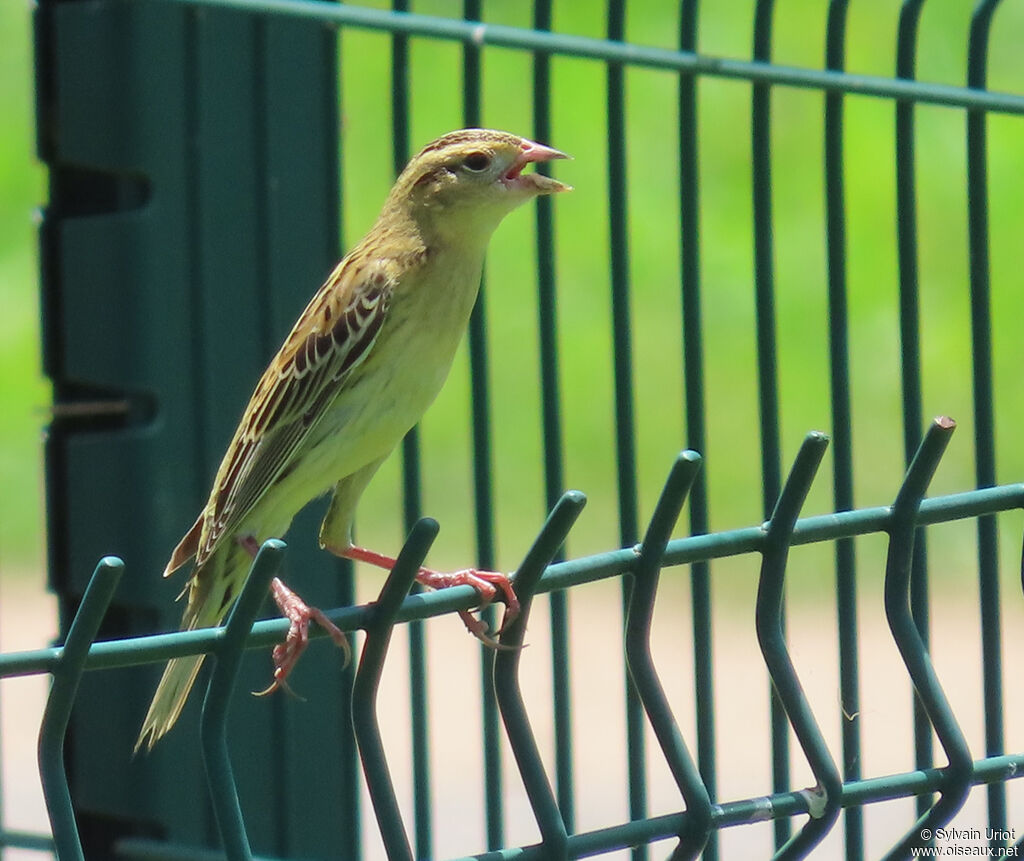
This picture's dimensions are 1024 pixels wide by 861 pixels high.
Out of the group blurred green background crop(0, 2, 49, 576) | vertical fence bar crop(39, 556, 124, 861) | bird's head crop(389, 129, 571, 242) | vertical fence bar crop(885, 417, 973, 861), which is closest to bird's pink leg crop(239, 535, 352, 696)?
vertical fence bar crop(39, 556, 124, 861)

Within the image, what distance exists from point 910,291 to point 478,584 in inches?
95.8

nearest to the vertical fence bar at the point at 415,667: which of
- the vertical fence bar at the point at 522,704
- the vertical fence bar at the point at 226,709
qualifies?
the vertical fence bar at the point at 522,704

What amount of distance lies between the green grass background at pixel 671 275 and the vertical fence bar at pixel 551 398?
4.63 m

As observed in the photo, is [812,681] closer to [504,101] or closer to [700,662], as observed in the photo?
[700,662]

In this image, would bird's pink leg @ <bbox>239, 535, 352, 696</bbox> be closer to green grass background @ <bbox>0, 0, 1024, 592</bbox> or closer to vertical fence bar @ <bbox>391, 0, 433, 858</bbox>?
vertical fence bar @ <bbox>391, 0, 433, 858</bbox>

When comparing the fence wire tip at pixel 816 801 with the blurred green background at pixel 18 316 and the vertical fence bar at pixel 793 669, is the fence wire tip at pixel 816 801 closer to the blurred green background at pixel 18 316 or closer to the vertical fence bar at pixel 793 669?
the vertical fence bar at pixel 793 669

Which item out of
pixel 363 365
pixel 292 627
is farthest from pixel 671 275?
pixel 292 627

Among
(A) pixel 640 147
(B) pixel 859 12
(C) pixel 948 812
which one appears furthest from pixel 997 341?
(C) pixel 948 812

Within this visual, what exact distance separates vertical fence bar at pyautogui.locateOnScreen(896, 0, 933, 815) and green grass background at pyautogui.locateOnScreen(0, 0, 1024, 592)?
4473mm

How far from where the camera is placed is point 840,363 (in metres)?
4.58

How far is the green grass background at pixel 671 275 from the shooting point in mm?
10008

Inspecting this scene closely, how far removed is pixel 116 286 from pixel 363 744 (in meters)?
2.86

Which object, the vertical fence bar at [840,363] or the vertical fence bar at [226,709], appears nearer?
the vertical fence bar at [226,709]

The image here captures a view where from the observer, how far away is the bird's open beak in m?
4.03
